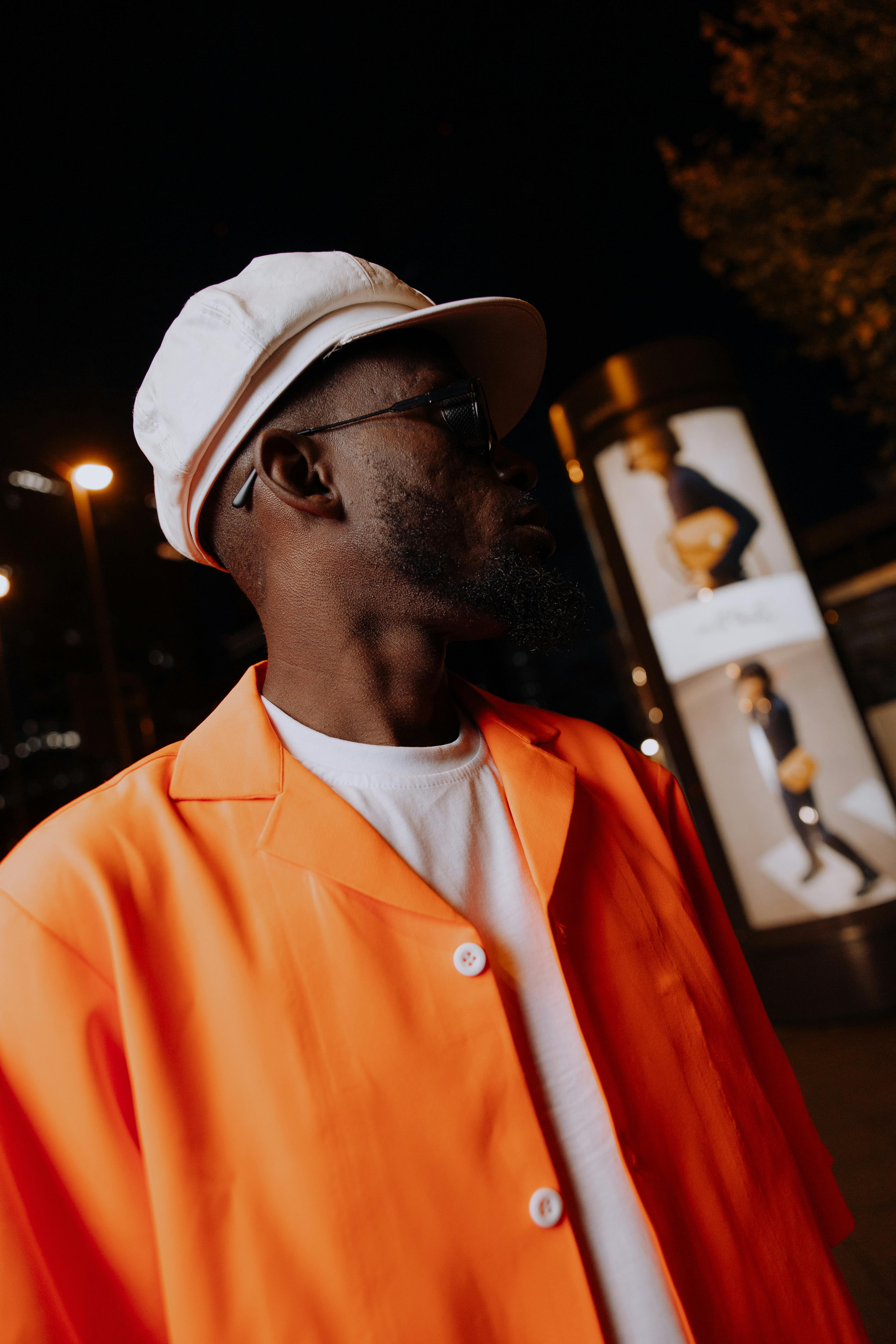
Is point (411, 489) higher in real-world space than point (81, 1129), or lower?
higher

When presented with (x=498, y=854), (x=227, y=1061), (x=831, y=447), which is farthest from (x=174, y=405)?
(x=831, y=447)

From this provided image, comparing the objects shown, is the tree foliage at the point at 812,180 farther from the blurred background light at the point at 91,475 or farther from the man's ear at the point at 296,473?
the man's ear at the point at 296,473

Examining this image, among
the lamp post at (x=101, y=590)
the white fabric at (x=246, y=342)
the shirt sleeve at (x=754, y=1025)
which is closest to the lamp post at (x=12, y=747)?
the lamp post at (x=101, y=590)

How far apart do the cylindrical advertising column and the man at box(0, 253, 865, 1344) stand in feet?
15.1

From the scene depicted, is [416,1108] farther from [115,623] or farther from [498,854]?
[115,623]

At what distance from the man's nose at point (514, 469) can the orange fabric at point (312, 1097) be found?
2.13ft

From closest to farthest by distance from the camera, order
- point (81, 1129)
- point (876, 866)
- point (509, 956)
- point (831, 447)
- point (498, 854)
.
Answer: point (81, 1129)
point (509, 956)
point (498, 854)
point (876, 866)
point (831, 447)

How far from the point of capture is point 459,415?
5.20 feet

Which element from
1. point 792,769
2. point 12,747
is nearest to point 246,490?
point 792,769

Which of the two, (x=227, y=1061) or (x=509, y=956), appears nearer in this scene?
(x=227, y=1061)

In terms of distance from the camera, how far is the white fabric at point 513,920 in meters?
1.20

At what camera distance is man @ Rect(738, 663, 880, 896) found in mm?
5863

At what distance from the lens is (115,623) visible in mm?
24125

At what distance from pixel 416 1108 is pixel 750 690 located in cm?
549
